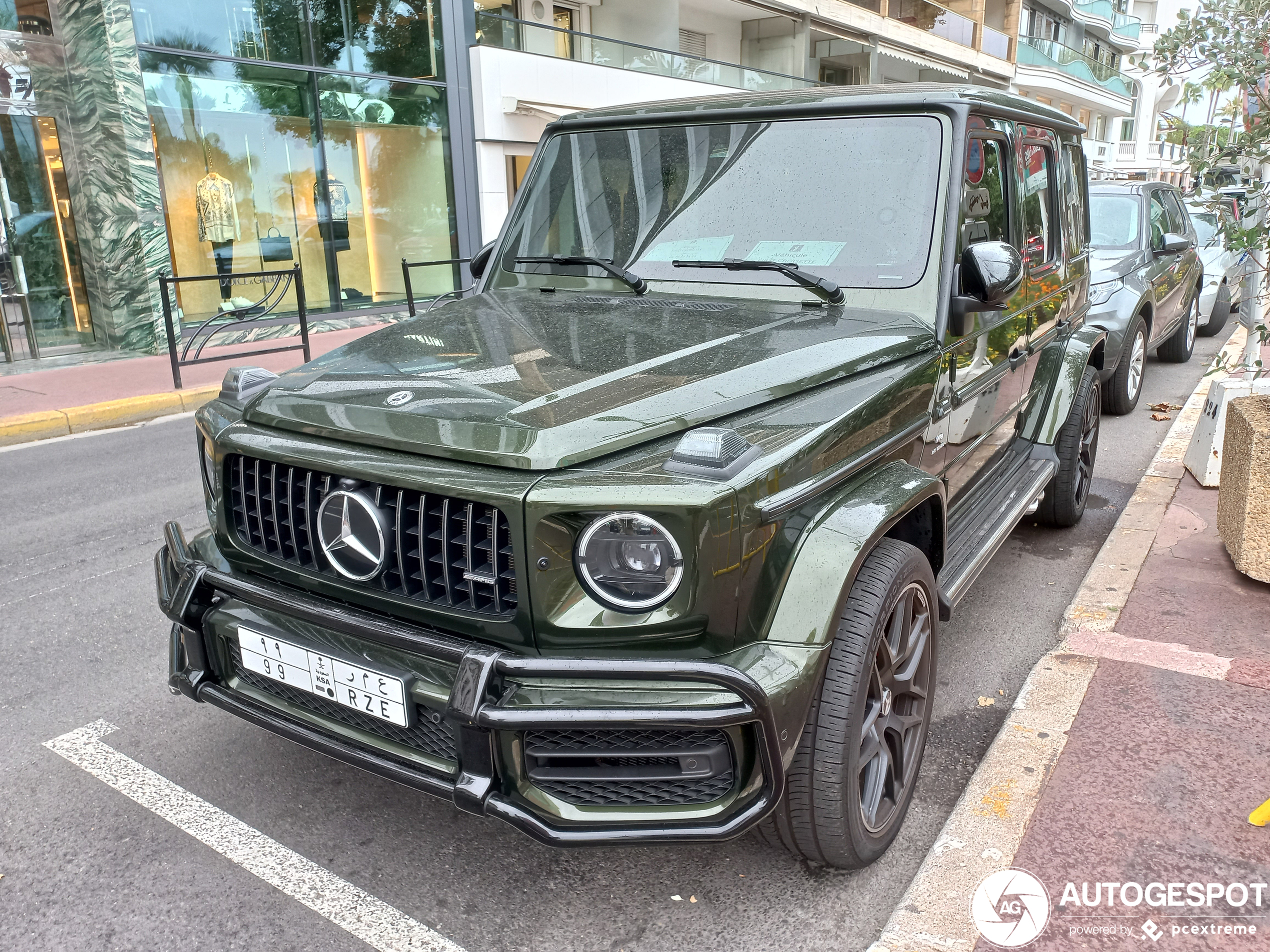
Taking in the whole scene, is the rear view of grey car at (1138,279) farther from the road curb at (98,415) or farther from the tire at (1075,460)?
the road curb at (98,415)

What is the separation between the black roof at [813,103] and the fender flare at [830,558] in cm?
142

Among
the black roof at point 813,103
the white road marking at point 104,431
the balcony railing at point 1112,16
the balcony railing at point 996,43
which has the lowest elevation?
the white road marking at point 104,431

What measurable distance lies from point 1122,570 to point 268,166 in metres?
12.3

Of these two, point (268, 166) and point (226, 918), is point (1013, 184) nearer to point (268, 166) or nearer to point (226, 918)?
point (226, 918)

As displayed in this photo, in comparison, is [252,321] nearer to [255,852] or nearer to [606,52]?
[606,52]

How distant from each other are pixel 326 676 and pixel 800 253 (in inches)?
72.7

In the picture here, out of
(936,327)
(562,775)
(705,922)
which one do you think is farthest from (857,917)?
(936,327)

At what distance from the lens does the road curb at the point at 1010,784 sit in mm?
2193

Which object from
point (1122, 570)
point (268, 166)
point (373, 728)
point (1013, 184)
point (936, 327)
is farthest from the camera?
point (268, 166)

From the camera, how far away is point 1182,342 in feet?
31.2

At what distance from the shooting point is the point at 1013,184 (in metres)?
3.62

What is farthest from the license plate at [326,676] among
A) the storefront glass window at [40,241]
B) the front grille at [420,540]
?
the storefront glass window at [40,241]

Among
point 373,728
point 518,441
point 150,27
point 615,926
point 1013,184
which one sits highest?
point 150,27

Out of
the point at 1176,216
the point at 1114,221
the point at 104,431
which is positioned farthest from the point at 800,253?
the point at 1176,216
